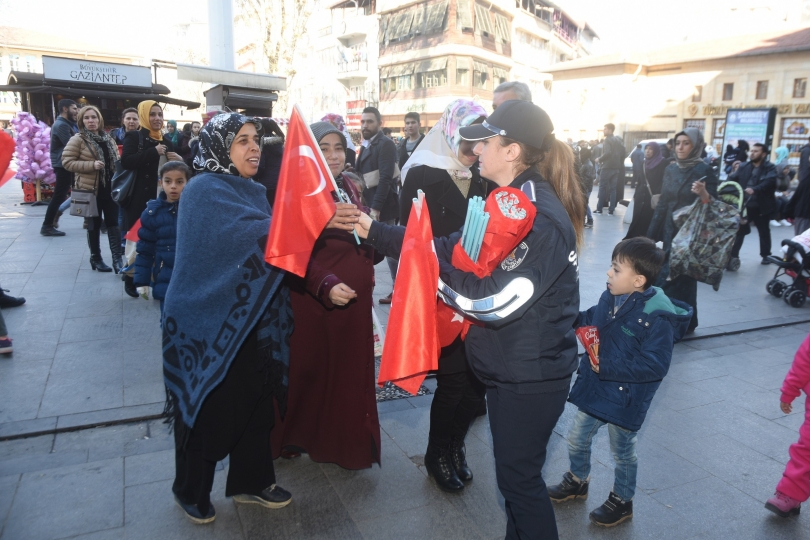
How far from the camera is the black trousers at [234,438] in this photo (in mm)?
2650

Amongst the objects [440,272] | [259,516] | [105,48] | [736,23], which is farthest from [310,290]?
[736,23]

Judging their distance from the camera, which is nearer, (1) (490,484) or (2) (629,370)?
(2) (629,370)

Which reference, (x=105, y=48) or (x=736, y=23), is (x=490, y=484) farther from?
(x=736, y=23)

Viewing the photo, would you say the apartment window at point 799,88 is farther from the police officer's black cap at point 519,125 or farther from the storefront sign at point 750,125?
the police officer's black cap at point 519,125

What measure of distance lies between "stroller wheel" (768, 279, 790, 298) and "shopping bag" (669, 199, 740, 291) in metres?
2.96

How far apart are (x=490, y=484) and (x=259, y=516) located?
1.25 metres

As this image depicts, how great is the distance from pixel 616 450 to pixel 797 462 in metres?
0.97

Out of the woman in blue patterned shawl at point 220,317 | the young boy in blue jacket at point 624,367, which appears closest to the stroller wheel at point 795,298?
the young boy in blue jacket at point 624,367

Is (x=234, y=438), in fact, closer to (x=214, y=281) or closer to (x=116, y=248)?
(x=214, y=281)

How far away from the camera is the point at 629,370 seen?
278 cm

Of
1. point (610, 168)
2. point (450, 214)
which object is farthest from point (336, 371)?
point (610, 168)

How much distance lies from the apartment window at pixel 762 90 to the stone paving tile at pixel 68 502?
4483 centimetres

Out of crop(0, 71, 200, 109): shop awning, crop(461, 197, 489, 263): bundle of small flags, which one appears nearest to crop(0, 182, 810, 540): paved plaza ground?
crop(461, 197, 489, 263): bundle of small flags

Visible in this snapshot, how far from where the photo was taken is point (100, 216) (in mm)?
7535
